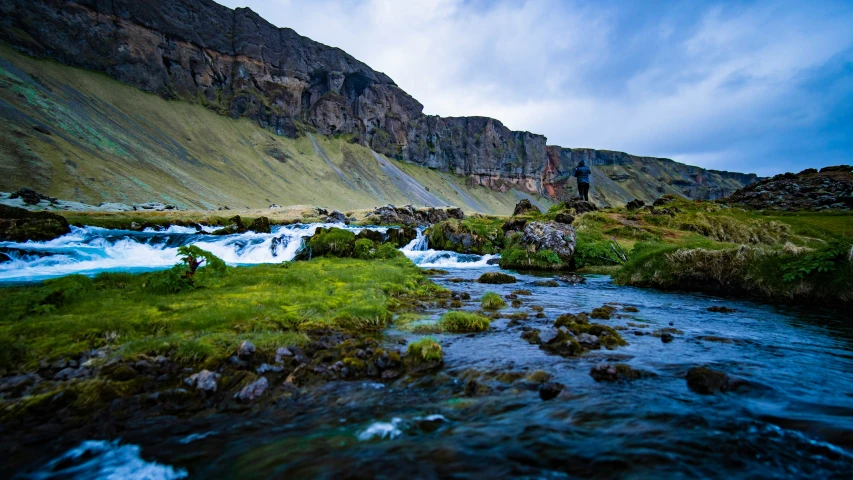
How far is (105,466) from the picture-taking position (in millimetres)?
3611

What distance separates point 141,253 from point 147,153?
71.8m

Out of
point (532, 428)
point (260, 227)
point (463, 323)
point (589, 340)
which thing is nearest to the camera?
point (532, 428)

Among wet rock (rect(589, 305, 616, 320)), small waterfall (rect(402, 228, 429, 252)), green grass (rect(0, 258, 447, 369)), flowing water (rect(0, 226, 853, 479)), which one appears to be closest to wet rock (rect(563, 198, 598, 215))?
small waterfall (rect(402, 228, 429, 252))

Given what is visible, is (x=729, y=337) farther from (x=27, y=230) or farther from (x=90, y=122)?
(x=90, y=122)

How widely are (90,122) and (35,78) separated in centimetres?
2153

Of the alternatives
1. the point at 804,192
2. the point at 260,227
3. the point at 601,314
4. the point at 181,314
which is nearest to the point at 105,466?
the point at 181,314

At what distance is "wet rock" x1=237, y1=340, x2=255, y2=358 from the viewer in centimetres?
621

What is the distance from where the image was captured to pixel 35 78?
85.3 meters

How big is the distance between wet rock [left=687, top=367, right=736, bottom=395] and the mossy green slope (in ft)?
252

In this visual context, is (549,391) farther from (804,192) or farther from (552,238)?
(804,192)

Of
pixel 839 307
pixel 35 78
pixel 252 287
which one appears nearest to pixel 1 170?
pixel 35 78

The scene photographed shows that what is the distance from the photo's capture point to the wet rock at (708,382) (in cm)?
516

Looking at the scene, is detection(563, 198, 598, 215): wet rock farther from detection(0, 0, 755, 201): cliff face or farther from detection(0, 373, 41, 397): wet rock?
detection(0, 0, 755, 201): cliff face

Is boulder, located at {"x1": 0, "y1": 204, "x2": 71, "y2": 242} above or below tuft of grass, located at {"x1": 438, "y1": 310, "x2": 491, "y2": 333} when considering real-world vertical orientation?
above
